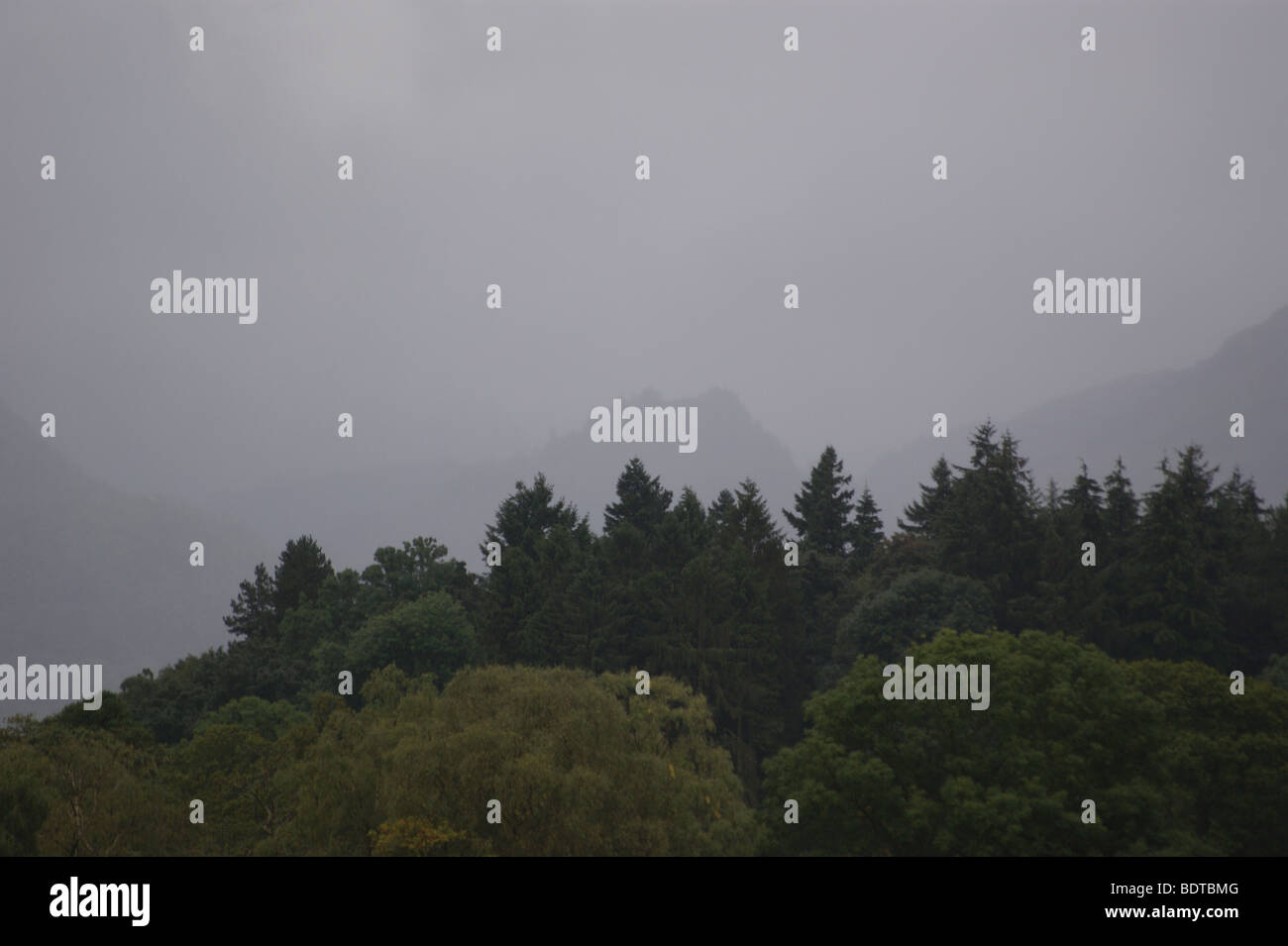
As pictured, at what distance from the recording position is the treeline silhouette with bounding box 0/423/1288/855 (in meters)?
32.2

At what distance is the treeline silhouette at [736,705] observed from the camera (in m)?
32.2

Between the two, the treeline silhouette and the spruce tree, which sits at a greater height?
the spruce tree

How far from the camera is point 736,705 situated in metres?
59.8

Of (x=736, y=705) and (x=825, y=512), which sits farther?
(x=825, y=512)

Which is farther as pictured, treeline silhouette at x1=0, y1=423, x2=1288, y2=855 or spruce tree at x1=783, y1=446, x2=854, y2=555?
spruce tree at x1=783, y1=446, x2=854, y2=555

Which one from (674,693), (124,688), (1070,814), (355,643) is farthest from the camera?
(124,688)

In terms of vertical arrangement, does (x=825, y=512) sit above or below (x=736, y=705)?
above

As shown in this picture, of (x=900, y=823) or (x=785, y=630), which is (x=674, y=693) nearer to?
(x=900, y=823)

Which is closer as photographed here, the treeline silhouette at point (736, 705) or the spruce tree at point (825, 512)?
the treeline silhouette at point (736, 705)

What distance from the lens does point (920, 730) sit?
115 feet

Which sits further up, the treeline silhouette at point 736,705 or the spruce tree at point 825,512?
the spruce tree at point 825,512

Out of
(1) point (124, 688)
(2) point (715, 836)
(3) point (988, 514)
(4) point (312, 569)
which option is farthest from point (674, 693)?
(4) point (312, 569)
